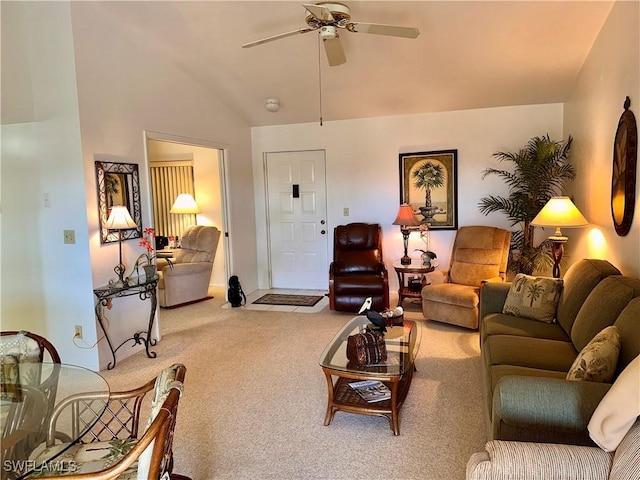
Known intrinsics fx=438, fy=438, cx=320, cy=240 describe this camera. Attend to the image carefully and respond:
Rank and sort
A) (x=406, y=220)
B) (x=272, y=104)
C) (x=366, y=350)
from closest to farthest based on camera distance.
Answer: (x=366, y=350) < (x=406, y=220) < (x=272, y=104)

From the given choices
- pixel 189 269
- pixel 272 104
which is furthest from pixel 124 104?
pixel 189 269

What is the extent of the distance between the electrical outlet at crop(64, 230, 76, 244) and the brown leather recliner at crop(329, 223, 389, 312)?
252cm

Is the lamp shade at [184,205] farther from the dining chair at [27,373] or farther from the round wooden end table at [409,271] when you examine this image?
the dining chair at [27,373]

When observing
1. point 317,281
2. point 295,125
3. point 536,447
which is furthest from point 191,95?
point 536,447

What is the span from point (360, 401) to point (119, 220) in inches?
91.7

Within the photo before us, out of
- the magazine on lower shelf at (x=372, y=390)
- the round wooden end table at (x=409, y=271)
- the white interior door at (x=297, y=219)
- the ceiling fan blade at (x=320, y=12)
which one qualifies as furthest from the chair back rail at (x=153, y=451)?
the white interior door at (x=297, y=219)

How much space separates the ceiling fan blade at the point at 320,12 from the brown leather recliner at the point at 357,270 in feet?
9.01

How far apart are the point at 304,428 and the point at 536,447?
149cm

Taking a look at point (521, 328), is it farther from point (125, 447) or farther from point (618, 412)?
point (125, 447)

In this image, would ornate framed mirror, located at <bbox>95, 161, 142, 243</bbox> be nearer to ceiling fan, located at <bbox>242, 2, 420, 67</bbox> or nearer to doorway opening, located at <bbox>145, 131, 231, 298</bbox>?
ceiling fan, located at <bbox>242, 2, 420, 67</bbox>

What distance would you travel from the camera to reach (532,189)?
4.56 m

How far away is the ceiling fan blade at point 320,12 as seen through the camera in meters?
2.58

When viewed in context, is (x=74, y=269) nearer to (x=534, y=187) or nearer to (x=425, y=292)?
(x=425, y=292)

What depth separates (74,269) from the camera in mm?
3492
